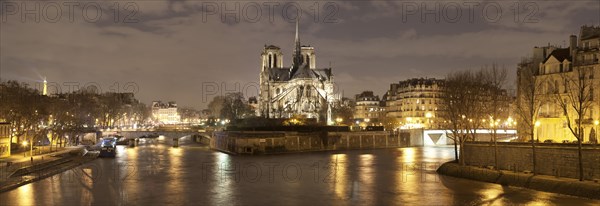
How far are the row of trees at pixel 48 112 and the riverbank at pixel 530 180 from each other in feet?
133

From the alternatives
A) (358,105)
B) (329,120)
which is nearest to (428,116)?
(329,120)

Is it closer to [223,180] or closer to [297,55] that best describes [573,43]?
[223,180]

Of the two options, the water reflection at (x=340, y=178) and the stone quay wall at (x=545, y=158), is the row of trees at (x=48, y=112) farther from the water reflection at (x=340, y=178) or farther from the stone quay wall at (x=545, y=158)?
the stone quay wall at (x=545, y=158)

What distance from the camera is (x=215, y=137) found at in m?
90.9

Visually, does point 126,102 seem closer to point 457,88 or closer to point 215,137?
point 215,137

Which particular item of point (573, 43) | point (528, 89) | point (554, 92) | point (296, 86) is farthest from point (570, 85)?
point (296, 86)

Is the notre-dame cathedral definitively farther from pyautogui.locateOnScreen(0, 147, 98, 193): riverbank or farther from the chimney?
the chimney

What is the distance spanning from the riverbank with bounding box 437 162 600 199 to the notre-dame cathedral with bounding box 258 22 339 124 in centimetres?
7632

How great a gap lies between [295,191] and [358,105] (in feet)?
443

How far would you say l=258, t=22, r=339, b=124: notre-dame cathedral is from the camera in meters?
128

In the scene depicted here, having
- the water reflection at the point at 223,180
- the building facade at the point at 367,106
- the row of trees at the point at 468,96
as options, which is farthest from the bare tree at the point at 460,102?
the building facade at the point at 367,106

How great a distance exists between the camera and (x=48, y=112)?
8012cm

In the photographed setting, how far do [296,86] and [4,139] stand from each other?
83484mm

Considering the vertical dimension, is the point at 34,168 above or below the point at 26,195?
above
